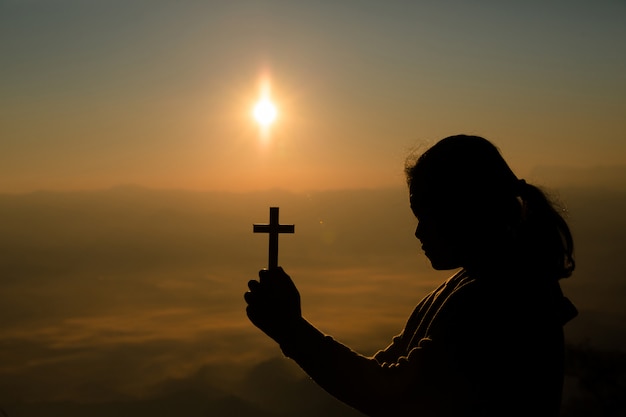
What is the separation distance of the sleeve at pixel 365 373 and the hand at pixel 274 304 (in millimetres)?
78

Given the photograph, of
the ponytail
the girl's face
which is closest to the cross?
the girl's face

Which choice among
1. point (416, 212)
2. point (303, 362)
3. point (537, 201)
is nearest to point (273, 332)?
point (303, 362)

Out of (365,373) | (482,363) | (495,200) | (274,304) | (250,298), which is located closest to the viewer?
(482,363)

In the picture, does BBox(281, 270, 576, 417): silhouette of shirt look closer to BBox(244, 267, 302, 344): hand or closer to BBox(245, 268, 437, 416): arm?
BBox(245, 268, 437, 416): arm

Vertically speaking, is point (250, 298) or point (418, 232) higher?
point (418, 232)

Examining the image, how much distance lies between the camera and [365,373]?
4.55m

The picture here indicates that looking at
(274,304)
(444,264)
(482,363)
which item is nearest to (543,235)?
(444,264)

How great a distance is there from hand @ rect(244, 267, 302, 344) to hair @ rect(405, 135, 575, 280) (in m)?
1.02

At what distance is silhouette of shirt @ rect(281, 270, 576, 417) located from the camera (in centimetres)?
431

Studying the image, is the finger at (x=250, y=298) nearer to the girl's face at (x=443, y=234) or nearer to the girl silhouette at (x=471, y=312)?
the girl silhouette at (x=471, y=312)

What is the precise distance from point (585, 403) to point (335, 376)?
171 ft

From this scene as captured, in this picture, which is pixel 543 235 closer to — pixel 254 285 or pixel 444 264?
pixel 444 264

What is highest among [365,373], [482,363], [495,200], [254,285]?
[495,200]

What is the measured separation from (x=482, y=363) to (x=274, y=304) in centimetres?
135
